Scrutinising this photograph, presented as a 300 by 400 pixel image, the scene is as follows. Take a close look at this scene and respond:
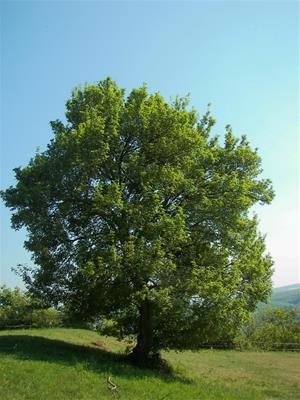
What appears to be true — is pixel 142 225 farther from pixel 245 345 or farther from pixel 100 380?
pixel 245 345

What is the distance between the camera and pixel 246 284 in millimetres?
26922

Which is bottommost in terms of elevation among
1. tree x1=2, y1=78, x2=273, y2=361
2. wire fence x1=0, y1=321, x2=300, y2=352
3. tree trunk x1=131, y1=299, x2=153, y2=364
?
wire fence x1=0, y1=321, x2=300, y2=352

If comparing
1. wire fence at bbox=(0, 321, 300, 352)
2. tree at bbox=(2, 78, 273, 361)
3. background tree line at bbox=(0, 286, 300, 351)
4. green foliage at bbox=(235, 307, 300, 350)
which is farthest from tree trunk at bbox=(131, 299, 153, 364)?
green foliage at bbox=(235, 307, 300, 350)

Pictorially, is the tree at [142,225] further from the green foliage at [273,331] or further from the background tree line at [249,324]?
the green foliage at [273,331]

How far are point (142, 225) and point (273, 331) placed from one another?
148 ft

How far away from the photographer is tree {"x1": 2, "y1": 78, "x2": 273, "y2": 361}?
24.2 metres

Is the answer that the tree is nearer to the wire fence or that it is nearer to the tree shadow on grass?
the tree shadow on grass

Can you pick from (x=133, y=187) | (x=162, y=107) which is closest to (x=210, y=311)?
(x=133, y=187)

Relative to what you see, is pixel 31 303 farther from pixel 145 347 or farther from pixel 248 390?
pixel 248 390

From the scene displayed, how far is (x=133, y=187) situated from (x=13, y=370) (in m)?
13.1

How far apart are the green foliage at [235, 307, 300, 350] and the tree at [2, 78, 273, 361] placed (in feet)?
99.3

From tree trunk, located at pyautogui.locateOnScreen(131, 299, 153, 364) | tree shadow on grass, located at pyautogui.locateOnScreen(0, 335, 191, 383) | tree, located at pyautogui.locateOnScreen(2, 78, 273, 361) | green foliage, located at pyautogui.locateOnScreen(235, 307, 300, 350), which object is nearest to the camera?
tree shadow on grass, located at pyautogui.locateOnScreen(0, 335, 191, 383)

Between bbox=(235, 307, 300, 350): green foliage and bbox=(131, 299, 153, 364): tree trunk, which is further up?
bbox=(131, 299, 153, 364): tree trunk

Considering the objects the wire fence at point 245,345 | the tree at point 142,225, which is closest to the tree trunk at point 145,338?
the tree at point 142,225
